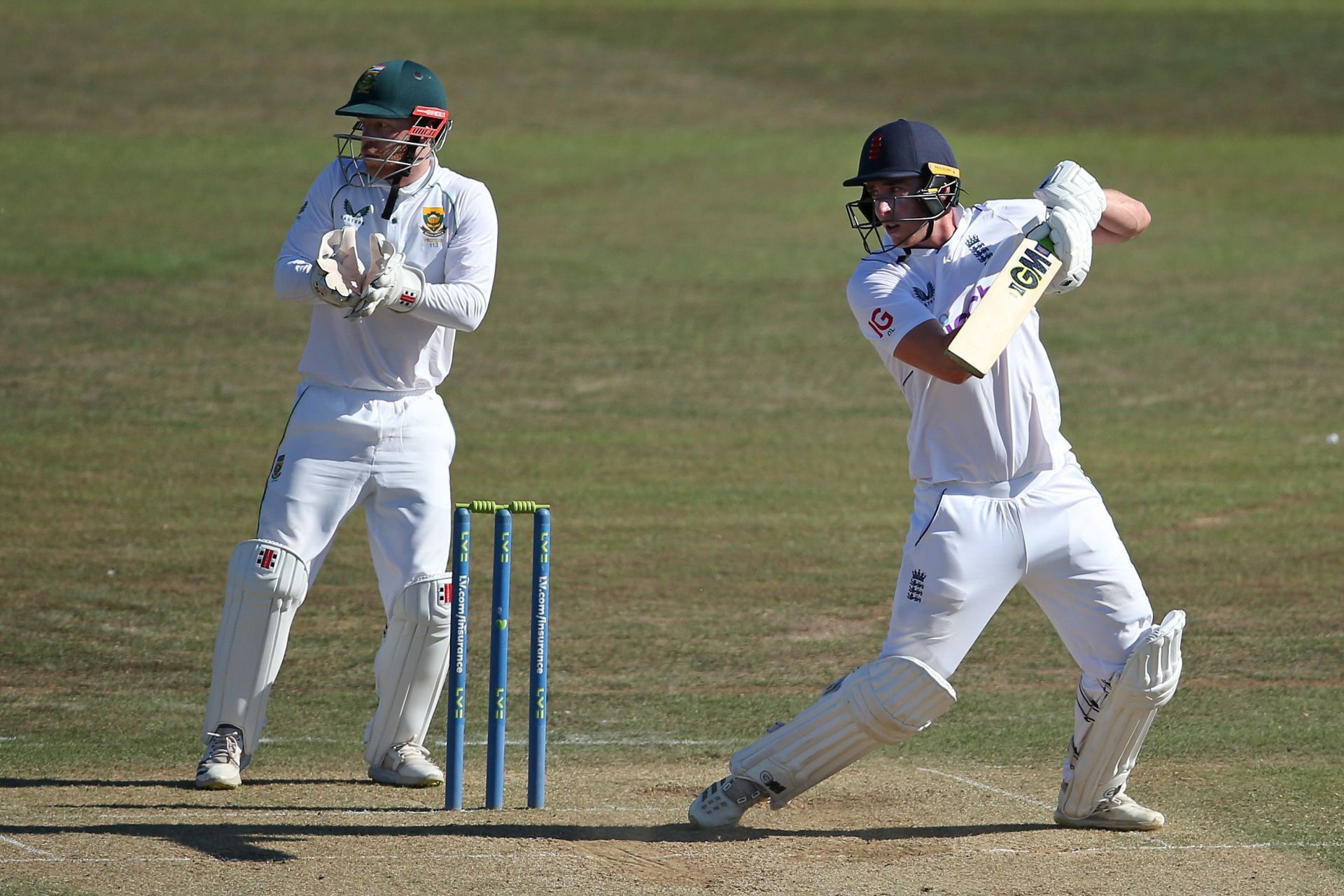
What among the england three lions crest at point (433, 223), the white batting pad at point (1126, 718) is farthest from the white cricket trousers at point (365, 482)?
the white batting pad at point (1126, 718)

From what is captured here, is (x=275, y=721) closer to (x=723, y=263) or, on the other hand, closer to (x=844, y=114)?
(x=723, y=263)

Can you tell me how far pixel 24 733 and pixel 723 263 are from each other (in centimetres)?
1357

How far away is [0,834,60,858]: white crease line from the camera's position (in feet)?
16.6

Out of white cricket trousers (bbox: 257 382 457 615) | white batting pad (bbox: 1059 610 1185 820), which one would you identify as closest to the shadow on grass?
white batting pad (bbox: 1059 610 1185 820)

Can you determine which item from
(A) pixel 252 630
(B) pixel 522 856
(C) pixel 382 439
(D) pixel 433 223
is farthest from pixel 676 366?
(B) pixel 522 856

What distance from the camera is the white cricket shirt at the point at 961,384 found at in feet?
17.3

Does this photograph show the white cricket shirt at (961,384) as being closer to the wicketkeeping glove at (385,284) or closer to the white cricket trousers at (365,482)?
the wicketkeeping glove at (385,284)

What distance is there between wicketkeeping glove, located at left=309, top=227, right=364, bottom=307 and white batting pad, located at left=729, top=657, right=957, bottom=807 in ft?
6.20

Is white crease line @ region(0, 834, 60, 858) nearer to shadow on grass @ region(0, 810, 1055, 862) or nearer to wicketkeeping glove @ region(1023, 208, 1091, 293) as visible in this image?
shadow on grass @ region(0, 810, 1055, 862)

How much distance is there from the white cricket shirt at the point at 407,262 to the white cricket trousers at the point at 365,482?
9cm

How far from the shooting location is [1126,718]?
5.34 meters

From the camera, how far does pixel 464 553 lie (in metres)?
5.65

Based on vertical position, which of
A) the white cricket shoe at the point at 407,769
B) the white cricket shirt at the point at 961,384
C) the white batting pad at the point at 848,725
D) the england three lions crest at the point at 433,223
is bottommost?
the white cricket shoe at the point at 407,769

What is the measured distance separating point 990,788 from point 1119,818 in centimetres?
66
